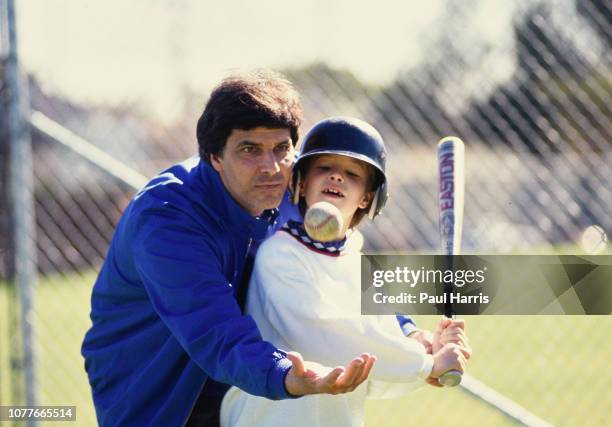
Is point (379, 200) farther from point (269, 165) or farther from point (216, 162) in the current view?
point (216, 162)

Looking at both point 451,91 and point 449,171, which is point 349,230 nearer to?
point 449,171

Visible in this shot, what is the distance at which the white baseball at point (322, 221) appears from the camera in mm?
2412

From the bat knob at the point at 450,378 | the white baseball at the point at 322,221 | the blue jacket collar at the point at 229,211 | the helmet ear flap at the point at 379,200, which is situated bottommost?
the bat knob at the point at 450,378

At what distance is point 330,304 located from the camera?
2.46 meters

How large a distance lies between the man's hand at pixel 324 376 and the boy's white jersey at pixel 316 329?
0.32 metres

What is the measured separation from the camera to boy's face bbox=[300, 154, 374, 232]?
8.62ft

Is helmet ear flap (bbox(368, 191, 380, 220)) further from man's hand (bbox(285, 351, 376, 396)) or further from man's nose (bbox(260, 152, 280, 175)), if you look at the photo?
man's hand (bbox(285, 351, 376, 396))

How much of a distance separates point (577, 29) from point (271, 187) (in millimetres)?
2615

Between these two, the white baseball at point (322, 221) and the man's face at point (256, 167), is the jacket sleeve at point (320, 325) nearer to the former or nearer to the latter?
the white baseball at point (322, 221)

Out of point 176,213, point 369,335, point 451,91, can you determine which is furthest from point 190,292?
point 451,91

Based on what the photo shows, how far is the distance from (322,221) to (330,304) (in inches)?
8.7

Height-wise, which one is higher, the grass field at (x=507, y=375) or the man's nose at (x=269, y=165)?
the grass field at (x=507, y=375)

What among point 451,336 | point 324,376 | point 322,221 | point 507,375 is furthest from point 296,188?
point 507,375

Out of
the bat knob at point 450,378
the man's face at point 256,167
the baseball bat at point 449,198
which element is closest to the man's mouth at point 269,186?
the man's face at point 256,167
